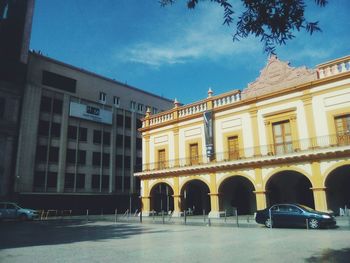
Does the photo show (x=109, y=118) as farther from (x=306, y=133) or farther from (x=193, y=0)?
(x=193, y=0)

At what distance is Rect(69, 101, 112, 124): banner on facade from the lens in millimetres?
38844

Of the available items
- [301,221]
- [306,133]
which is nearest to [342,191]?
[306,133]

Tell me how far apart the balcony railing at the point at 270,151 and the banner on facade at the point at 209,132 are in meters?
0.60

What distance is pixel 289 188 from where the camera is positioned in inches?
961

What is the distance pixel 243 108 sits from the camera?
25.2 meters

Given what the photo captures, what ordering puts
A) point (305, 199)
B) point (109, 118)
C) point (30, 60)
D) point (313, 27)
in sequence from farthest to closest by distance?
point (109, 118) → point (30, 60) → point (305, 199) → point (313, 27)

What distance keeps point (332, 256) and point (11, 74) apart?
35.2m

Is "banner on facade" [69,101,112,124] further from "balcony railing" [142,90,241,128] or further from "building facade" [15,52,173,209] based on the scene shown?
"balcony railing" [142,90,241,128]

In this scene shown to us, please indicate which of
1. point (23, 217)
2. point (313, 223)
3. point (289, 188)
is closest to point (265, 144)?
point (289, 188)

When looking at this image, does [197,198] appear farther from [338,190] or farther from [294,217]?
[294,217]

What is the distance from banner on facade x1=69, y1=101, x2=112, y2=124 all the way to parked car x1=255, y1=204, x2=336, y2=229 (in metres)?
27.5

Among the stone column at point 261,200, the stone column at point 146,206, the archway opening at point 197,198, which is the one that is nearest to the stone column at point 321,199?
the stone column at point 261,200

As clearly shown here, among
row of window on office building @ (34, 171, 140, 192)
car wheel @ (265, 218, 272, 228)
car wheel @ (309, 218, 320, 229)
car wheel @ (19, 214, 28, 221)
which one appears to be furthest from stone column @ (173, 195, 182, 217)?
row of window on office building @ (34, 171, 140, 192)

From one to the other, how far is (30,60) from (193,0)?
34946 millimetres
